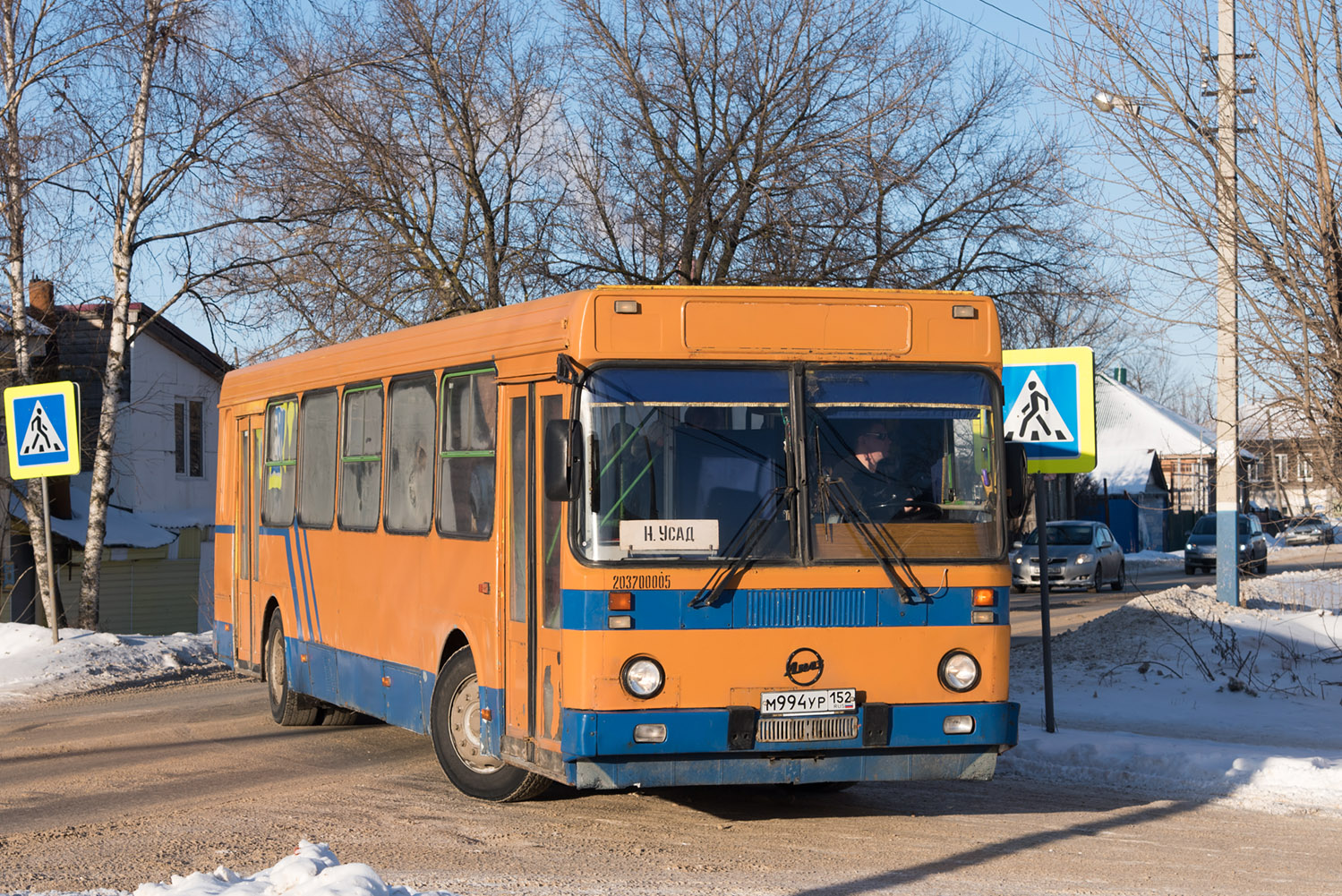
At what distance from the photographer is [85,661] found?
56.2 feet

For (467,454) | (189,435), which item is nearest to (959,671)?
(467,454)

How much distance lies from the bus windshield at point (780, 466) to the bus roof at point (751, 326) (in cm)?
11

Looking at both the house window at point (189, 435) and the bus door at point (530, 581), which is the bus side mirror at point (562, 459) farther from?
the house window at point (189, 435)

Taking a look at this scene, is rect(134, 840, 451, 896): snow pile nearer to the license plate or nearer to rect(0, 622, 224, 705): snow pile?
the license plate

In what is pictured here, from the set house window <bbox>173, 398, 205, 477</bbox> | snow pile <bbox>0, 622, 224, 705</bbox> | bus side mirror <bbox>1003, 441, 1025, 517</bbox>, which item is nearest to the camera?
bus side mirror <bbox>1003, 441, 1025, 517</bbox>

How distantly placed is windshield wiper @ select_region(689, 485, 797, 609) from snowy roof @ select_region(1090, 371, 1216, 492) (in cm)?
7063

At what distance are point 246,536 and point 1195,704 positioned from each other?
8518mm


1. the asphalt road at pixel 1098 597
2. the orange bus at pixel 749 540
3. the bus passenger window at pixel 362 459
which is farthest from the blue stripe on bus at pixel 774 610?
the asphalt road at pixel 1098 597

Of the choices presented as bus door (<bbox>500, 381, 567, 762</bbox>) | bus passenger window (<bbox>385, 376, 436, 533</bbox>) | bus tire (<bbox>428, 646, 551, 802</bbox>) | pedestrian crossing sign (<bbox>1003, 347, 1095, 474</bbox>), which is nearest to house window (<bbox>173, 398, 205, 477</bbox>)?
bus passenger window (<bbox>385, 376, 436, 533</bbox>)

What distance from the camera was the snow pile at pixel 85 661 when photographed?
53.1 ft

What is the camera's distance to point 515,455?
8.67m

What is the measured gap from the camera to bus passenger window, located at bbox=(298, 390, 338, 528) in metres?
11.7

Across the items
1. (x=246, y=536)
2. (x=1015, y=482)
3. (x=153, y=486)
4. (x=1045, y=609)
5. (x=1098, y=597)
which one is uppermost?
(x=153, y=486)

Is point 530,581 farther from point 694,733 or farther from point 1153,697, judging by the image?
point 1153,697
